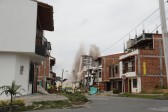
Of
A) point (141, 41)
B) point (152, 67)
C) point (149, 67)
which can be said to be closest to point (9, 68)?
point (149, 67)

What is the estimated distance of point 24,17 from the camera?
85.3ft

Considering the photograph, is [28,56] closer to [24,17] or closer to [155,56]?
[24,17]

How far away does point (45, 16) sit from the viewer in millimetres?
29703

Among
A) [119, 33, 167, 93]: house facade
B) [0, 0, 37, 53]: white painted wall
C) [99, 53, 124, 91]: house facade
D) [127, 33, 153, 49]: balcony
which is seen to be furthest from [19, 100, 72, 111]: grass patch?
[99, 53, 124, 91]: house facade

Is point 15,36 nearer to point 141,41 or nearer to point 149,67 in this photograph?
point 149,67

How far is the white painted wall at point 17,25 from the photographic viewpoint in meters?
25.4

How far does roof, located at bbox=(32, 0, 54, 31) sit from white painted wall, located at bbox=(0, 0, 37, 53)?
150 cm

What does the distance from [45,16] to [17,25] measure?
15.1 feet

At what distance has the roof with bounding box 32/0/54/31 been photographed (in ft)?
90.7

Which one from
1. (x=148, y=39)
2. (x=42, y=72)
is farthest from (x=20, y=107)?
(x=42, y=72)

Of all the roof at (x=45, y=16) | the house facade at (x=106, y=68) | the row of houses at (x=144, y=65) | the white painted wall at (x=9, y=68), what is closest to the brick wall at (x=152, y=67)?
the row of houses at (x=144, y=65)

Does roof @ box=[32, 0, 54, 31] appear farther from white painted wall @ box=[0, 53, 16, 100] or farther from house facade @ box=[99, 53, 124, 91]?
house facade @ box=[99, 53, 124, 91]

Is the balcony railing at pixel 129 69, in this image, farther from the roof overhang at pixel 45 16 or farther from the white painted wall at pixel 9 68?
the white painted wall at pixel 9 68

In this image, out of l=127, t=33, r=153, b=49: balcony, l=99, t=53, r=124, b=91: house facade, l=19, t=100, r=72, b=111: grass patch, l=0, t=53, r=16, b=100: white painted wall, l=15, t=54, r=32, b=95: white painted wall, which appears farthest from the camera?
l=99, t=53, r=124, b=91: house facade
